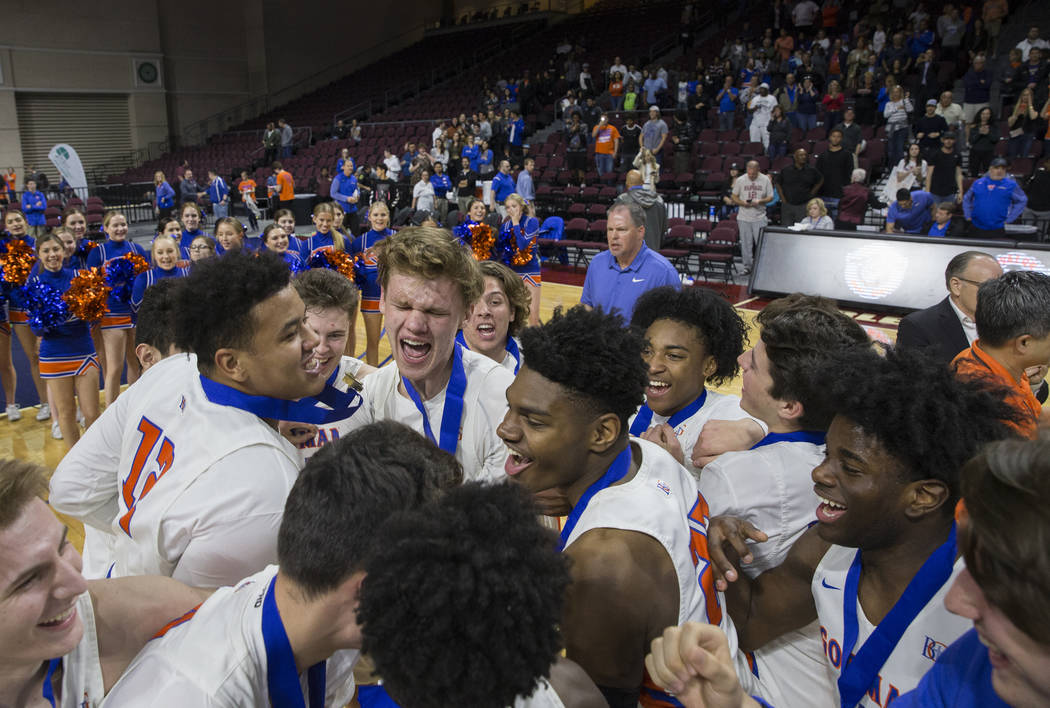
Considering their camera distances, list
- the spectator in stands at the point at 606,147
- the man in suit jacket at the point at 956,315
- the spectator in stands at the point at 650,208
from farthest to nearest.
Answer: the spectator in stands at the point at 606,147, the spectator in stands at the point at 650,208, the man in suit jacket at the point at 956,315

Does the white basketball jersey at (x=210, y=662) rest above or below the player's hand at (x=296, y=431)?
below

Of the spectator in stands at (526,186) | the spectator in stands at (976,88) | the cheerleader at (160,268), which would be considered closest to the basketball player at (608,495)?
the cheerleader at (160,268)

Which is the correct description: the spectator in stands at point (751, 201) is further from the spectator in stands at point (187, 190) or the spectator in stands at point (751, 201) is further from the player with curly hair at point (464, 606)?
the spectator in stands at point (187, 190)

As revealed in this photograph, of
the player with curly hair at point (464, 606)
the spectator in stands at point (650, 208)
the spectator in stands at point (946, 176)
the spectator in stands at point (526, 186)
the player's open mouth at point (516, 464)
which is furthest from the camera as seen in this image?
the spectator in stands at point (526, 186)

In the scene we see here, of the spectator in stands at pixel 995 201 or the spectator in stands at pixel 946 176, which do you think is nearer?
the spectator in stands at pixel 995 201

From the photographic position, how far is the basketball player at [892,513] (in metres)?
1.45

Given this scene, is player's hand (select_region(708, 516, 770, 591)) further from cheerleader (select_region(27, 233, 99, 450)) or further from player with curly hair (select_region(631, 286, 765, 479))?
cheerleader (select_region(27, 233, 99, 450))

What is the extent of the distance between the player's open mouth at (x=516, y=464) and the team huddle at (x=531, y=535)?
1cm

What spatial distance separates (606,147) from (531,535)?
13.8 metres

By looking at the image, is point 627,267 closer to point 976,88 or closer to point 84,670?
point 84,670

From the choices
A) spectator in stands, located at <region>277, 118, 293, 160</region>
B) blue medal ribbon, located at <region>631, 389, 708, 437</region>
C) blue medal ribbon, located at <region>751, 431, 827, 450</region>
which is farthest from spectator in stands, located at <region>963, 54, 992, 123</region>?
spectator in stands, located at <region>277, 118, 293, 160</region>

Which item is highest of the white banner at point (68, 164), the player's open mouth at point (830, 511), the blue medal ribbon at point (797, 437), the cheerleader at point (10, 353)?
the white banner at point (68, 164)

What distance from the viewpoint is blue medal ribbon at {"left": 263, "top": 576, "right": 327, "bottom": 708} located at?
1252mm

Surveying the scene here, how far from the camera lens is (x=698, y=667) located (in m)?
1.24
